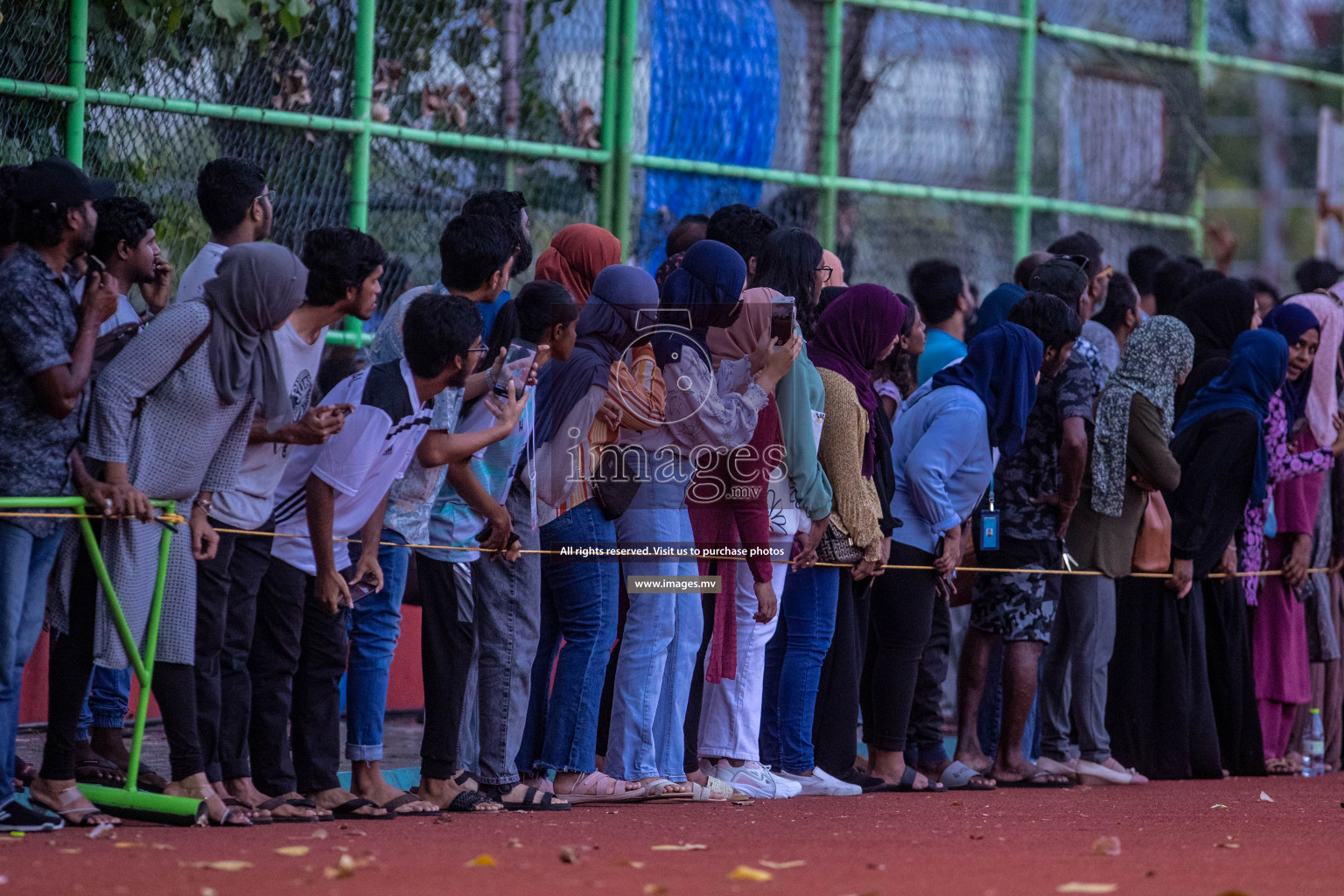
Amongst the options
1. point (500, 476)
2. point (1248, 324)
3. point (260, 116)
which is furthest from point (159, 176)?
point (1248, 324)

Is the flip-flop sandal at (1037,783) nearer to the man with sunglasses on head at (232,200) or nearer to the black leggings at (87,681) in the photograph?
the black leggings at (87,681)

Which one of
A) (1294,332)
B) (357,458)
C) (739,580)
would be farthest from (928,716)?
(357,458)

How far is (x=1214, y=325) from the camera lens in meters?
9.35

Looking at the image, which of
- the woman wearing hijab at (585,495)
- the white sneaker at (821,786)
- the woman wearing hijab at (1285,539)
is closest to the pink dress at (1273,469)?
the woman wearing hijab at (1285,539)

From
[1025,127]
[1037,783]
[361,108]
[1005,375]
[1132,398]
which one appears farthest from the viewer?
[1025,127]

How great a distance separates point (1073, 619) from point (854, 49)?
151 inches

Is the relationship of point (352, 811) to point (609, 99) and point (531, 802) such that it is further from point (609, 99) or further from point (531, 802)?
point (609, 99)

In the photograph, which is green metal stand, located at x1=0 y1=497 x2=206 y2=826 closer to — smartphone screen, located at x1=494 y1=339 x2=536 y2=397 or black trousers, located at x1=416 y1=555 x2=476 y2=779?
black trousers, located at x1=416 y1=555 x2=476 y2=779

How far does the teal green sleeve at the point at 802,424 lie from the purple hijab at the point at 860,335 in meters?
0.35

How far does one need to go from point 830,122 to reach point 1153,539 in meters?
3.19

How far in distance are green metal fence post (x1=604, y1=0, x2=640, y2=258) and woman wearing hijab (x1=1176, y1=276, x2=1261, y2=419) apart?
2.84 meters

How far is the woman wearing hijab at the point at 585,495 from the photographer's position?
678 centimetres

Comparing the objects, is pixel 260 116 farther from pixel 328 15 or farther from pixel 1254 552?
pixel 1254 552

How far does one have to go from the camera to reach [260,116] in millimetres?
8398
